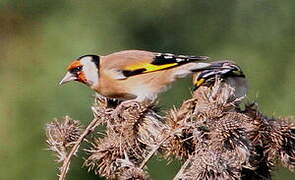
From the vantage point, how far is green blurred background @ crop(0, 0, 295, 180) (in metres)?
4.90

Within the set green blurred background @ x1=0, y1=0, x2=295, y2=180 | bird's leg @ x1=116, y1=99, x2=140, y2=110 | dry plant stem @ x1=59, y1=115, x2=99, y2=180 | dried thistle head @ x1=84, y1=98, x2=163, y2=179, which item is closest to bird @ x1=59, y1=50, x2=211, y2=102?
bird's leg @ x1=116, y1=99, x2=140, y2=110

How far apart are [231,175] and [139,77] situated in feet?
3.28

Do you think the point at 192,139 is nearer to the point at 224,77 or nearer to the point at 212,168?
the point at 212,168

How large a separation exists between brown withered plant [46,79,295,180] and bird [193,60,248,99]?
0.37m

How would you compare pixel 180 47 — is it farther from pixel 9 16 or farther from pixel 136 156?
pixel 136 156

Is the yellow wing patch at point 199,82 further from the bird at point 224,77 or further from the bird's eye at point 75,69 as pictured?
the bird's eye at point 75,69

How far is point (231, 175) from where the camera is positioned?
3.16 metres

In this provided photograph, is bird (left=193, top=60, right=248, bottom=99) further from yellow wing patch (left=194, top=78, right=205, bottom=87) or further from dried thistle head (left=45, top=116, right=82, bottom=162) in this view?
dried thistle head (left=45, top=116, right=82, bottom=162)

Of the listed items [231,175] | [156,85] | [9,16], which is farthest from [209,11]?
[231,175]

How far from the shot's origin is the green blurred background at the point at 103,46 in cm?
490

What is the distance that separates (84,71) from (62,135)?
58 cm

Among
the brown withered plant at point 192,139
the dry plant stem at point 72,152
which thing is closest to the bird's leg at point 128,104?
the brown withered plant at point 192,139

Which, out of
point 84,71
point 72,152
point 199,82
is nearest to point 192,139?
point 72,152

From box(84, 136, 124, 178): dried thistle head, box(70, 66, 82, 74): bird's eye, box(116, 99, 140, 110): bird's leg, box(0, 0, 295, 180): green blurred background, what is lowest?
box(0, 0, 295, 180): green blurred background
